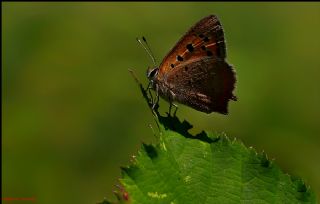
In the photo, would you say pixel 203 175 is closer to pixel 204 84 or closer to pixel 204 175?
pixel 204 175

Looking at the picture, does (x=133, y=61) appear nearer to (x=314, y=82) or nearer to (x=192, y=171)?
(x=314, y=82)

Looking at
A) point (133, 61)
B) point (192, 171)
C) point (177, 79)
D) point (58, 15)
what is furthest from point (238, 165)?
point (58, 15)

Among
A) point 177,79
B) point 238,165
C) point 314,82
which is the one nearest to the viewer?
point 238,165

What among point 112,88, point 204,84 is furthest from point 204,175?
point 112,88

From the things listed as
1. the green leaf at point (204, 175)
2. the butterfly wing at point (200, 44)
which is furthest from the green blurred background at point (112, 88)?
the green leaf at point (204, 175)

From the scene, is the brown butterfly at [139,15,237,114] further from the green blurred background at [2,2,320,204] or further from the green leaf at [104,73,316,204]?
the green blurred background at [2,2,320,204]

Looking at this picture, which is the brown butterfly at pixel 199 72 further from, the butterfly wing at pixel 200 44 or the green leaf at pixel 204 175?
the green leaf at pixel 204 175

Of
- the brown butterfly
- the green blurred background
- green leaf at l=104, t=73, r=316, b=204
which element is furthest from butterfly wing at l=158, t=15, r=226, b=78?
the green blurred background

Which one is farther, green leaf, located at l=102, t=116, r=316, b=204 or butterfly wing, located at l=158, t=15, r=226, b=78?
butterfly wing, located at l=158, t=15, r=226, b=78
